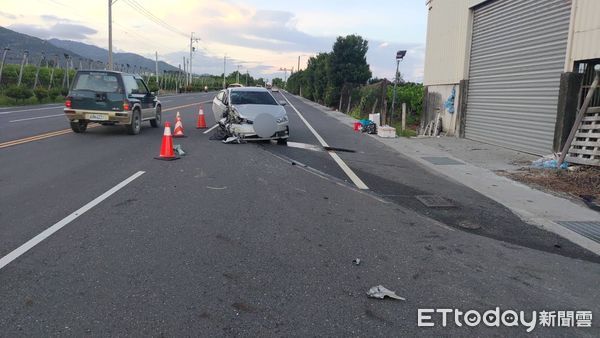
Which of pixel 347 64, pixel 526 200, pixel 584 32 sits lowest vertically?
pixel 526 200

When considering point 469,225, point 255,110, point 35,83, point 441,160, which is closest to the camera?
point 469,225

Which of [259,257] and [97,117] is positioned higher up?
[97,117]

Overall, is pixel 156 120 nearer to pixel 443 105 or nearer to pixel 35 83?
pixel 443 105

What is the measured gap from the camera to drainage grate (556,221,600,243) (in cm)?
618

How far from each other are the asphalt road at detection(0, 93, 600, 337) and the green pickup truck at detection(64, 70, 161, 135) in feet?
18.3

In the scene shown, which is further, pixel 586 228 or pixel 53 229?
pixel 586 228

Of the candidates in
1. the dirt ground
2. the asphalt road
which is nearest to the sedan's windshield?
the asphalt road

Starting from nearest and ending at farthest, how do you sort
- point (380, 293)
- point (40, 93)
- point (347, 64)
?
point (380, 293), point (40, 93), point (347, 64)

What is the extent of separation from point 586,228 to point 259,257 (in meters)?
4.38

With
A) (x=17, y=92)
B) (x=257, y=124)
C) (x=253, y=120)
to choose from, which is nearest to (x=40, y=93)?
(x=17, y=92)

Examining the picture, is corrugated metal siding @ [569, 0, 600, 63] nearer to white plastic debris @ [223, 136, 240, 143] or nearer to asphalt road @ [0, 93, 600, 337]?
asphalt road @ [0, 93, 600, 337]

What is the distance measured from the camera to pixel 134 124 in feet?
50.5

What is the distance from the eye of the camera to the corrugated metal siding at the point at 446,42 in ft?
59.0

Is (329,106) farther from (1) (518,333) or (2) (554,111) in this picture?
(1) (518,333)
